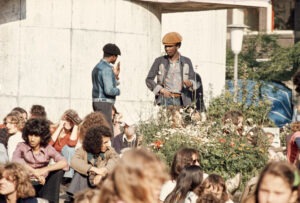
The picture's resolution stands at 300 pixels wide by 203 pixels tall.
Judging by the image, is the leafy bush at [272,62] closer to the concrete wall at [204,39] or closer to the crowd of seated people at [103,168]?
the concrete wall at [204,39]

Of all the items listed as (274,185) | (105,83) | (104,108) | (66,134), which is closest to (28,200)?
(274,185)

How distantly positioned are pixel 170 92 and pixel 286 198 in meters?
10.8

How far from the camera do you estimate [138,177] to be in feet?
25.8

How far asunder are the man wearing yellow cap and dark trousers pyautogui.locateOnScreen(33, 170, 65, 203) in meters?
4.95

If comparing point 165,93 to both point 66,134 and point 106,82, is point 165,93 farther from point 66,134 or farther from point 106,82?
point 66,134

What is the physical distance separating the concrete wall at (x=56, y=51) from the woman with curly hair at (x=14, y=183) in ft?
30.5

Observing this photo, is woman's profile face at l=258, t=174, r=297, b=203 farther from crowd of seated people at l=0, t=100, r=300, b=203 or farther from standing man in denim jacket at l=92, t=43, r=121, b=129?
standing man in denim jacket at l=92, t=43, r=121, b=129

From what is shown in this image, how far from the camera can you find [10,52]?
72.1ft

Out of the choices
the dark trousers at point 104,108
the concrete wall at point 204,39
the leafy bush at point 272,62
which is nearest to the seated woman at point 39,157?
the dark trousers at point 104,108

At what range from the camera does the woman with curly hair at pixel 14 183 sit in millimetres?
12258

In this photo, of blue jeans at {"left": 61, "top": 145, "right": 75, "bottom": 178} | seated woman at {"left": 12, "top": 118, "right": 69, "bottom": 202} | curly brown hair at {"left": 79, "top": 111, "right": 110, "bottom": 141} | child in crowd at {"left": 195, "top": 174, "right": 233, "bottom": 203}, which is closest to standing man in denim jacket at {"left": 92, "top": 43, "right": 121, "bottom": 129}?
blue jeans at {"left": 61, "top": 145, "right": 75, "bottom": 178}

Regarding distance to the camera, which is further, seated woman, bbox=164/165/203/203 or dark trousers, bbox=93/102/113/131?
dark trousers, bbox=93/102/113/131

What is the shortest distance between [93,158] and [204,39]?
1573 centimetres

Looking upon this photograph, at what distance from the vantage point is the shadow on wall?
21.9 m
